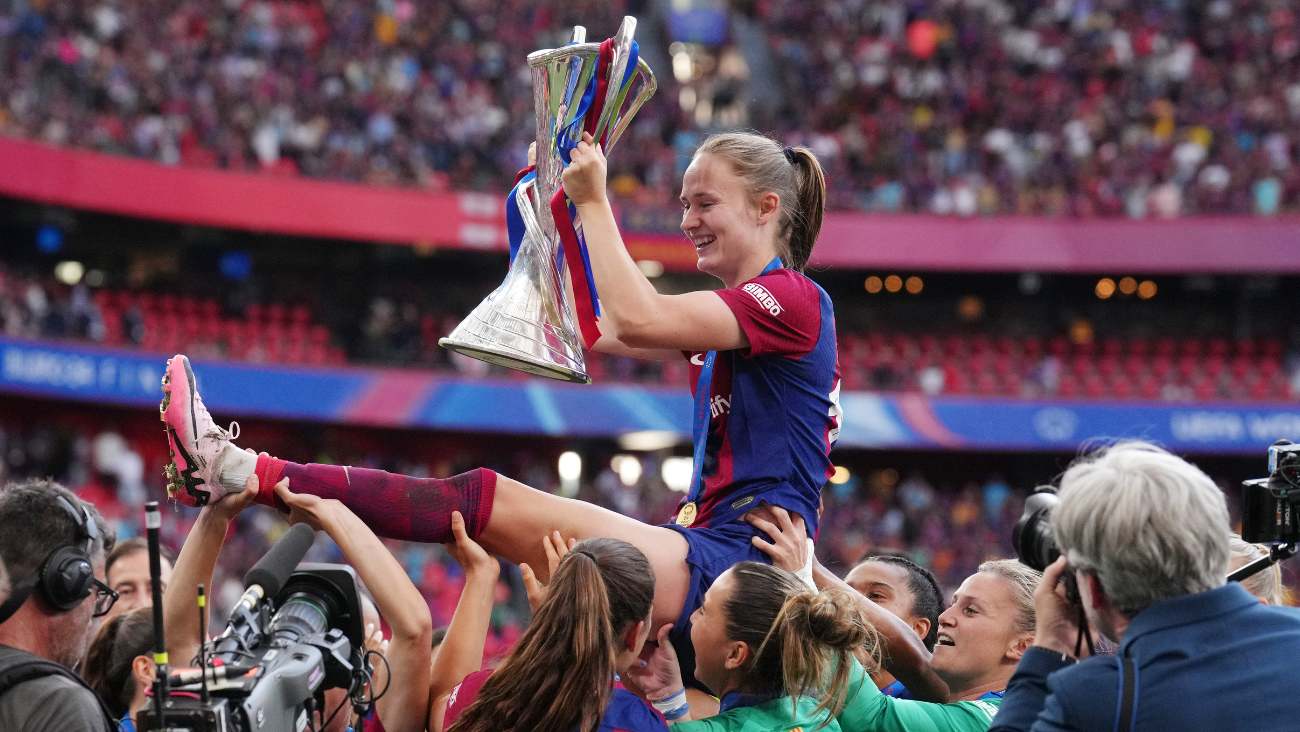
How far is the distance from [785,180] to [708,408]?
66 centimetres

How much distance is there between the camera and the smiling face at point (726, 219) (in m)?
3.50

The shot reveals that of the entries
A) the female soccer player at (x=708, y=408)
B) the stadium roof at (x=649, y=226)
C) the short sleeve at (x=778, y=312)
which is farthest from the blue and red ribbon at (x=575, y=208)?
the stadium roof at (x=649, y=226)

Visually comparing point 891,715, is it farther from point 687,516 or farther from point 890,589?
point 890,589

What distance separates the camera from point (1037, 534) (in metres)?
2.52

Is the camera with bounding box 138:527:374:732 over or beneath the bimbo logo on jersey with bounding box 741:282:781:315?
beneath

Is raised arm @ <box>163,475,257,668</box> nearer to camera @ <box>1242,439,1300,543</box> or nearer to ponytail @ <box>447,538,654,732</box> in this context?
ponytail @ <box>447,538,654,732</box>

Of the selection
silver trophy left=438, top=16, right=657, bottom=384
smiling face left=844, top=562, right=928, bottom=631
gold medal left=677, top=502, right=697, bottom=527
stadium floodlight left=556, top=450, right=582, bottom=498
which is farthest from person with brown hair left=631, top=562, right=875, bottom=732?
stadium floodlight left=556, top=450, right=582, bottom=498

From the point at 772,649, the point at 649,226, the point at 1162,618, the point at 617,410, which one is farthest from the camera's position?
the point at 649,226

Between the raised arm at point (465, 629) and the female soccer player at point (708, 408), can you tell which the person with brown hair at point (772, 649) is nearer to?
the female soccer player at point (708, 408)

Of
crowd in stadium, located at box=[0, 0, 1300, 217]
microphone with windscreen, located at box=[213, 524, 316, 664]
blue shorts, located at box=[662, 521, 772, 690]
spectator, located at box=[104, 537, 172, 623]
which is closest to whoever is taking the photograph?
microphone with windscreen, located at box=[213, 524, 316, 664]

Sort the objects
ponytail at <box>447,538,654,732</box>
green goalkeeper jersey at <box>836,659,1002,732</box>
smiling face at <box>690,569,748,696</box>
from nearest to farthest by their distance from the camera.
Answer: ponytail at <box>447,538,654,732</box>
smiling face at <box>690,569,748,696</box>
green goalkeeper jersey at <box>836,659,1002,732</box>

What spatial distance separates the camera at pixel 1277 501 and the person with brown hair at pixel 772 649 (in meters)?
0.87

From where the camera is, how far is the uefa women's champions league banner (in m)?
20.2

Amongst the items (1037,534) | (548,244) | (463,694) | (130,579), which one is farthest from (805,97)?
(1037,534)
